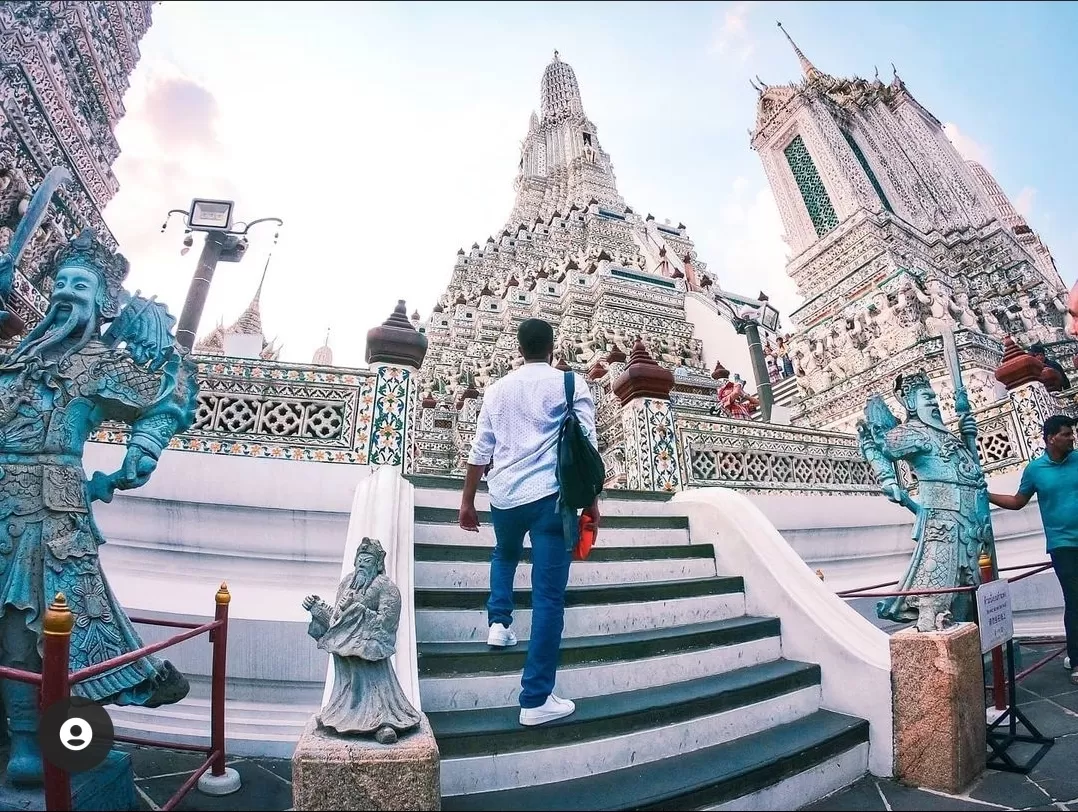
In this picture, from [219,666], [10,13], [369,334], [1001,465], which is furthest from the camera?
[10,13]

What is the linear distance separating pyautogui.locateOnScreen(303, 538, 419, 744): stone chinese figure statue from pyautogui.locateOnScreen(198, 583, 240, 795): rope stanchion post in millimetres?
561

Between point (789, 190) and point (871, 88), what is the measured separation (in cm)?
844

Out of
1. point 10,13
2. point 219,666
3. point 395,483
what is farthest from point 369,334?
point 10,13

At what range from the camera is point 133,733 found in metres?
2.54

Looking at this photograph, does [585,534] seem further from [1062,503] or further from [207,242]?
[207,242]

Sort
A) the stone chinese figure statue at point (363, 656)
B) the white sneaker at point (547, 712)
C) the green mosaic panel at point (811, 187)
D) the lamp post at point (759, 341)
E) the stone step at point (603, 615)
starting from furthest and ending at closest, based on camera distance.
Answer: the green mosaic panel at point (811, 187) → the lamp post at point (759, 341) → the stone step at point (603, 615) → the white sneaker at point (547, 712) → the stone chinese figure statue at point (363, 656)

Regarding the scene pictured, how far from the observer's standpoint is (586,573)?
10.8 ft

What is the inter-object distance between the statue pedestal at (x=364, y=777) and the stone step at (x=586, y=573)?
133cm

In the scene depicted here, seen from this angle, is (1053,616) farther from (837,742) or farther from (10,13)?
(10,13)

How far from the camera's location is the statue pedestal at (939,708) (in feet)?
7.31

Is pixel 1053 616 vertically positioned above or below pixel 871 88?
below

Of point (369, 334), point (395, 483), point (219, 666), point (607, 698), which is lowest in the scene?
point (607, 698)

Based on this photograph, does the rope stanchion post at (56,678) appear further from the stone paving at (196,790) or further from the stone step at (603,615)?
the stone step at (603,615)

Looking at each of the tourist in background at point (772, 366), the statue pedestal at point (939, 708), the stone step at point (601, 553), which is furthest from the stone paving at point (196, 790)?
the tourist in background at point (772, 366)
